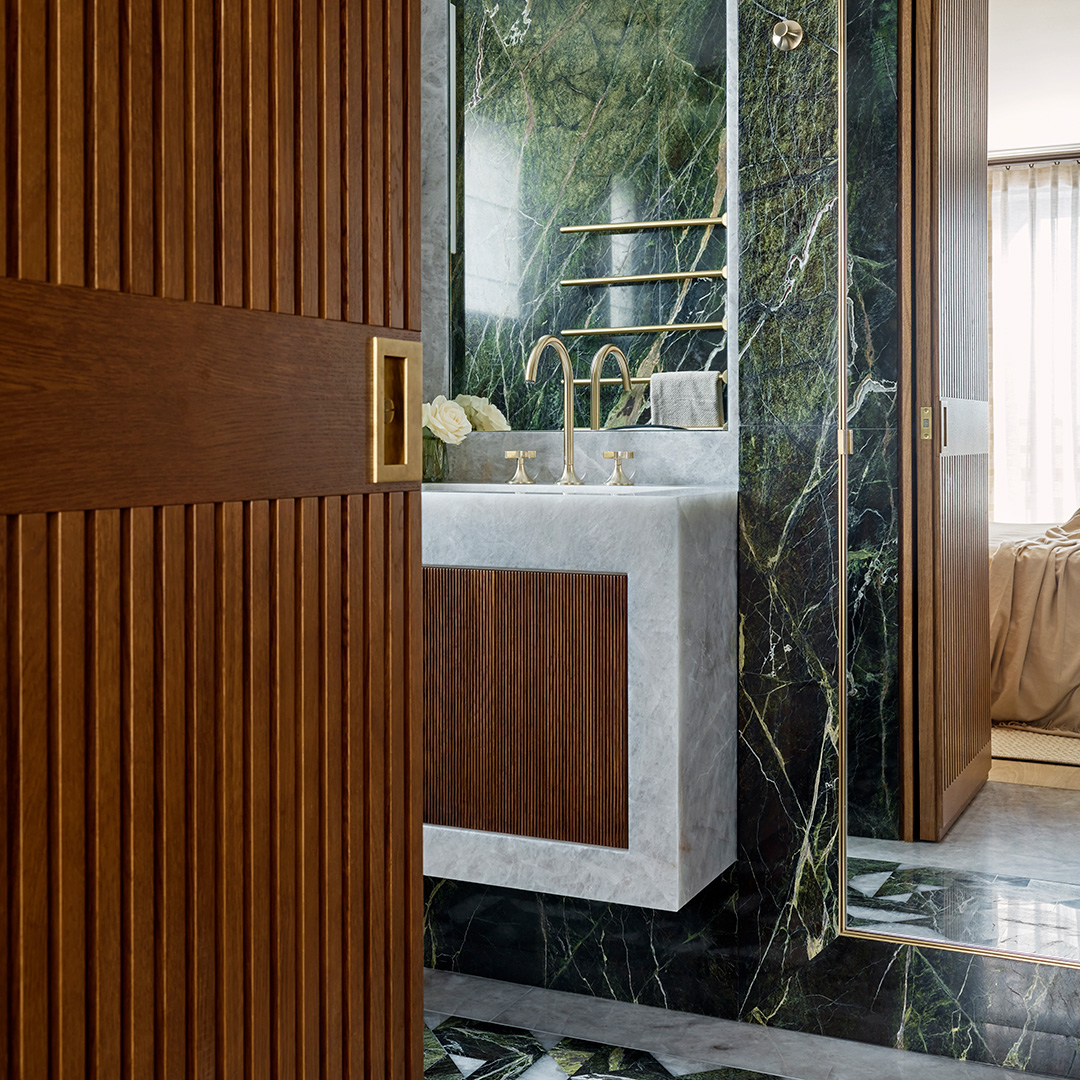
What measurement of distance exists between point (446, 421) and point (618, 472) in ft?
1.34

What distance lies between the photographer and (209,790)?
74 centimetres

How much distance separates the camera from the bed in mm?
2025

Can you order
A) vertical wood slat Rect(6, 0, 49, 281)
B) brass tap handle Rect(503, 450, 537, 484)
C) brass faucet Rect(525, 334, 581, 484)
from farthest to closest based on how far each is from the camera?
brass tap handle Rect(503, 450, 537, 484), brass faucet Rect(525, 334, 581, 484), vertical wood slat Rect(6, 0, 49, 281)

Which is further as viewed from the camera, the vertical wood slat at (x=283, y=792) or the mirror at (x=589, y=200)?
the mirror at (x=589, y=200)

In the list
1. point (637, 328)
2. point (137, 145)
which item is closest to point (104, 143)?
point (137, 145)

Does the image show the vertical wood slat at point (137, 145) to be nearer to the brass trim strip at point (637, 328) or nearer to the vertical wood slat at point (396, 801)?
the vertical wood slat at point (396, 801)

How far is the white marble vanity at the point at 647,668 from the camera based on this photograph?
1.99m

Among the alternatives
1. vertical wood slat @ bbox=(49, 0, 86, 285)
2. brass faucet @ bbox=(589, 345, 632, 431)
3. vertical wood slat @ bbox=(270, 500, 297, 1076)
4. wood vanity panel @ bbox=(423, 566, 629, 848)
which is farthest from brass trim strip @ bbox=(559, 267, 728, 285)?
vertical wood slat @ bbox=(49, 0, 86, 285)

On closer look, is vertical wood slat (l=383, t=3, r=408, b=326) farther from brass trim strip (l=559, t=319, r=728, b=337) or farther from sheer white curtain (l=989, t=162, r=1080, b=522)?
brass trim strip (l=559, t=319, r=728, b=337)

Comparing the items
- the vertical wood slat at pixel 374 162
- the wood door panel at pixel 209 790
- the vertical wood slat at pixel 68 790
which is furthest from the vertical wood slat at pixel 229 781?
the vertical wood slat at pixel 374 162

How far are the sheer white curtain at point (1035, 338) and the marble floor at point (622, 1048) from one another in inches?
39.5

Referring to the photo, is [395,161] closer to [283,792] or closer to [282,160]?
[282,160]

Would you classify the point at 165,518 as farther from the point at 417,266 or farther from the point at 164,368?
the point at 417,266

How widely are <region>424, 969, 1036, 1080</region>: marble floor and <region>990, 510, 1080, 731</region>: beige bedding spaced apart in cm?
64
